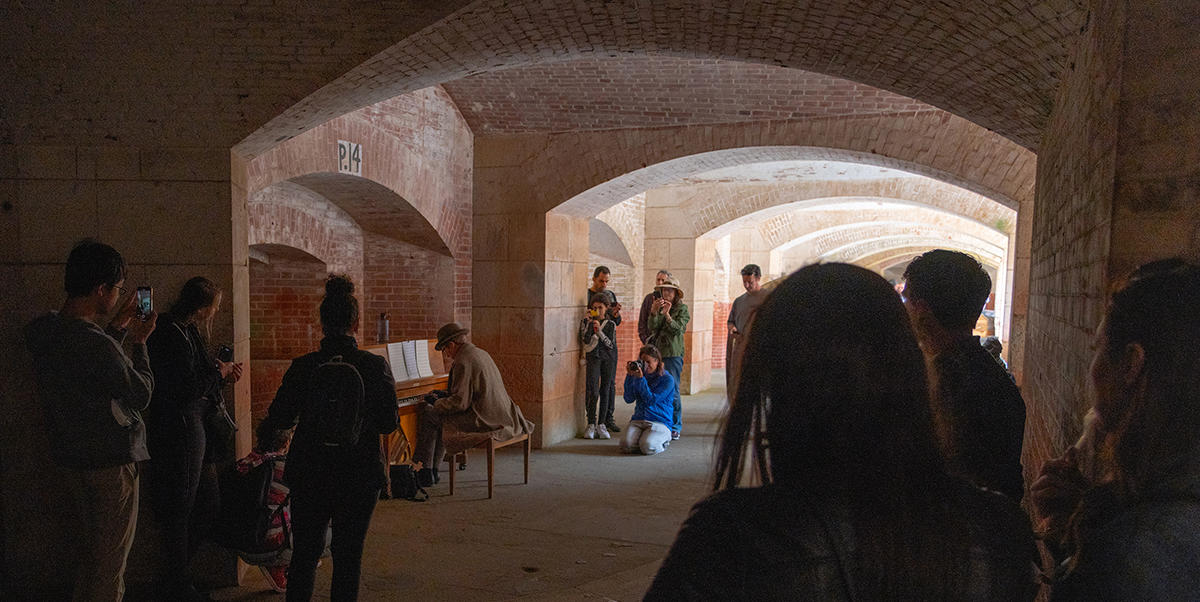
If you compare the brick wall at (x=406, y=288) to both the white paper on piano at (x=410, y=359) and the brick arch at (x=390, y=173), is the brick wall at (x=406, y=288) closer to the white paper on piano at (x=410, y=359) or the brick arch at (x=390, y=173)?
the brick arch at (x=390, y=173)

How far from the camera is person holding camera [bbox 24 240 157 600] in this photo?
2.92 meters

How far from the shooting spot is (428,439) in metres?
5.95

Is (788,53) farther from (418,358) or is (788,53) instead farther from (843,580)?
(418,358)

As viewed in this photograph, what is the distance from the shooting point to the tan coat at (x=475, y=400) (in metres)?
5.70

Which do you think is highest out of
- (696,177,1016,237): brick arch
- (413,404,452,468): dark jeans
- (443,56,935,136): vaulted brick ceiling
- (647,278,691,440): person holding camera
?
(443,56,935,136): vaulted brick ceiling

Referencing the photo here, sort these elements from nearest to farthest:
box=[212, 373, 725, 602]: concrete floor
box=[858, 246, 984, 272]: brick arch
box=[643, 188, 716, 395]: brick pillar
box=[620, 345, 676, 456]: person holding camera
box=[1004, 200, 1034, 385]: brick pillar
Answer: box=[212, 373, 725, 602]: concrete floor → box=[1004, 200, 1034, 385]: brick pillar → box=[620, 345, 676, 456]: person holding camera → box=[643, 188, 716, 395]: brick pillar → box=[858, 246, 984, 272]: brick arch

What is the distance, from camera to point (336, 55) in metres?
3.71

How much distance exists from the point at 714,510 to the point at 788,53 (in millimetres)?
3660

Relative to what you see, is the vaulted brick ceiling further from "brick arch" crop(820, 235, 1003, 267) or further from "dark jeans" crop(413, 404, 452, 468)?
"brick arch" crop(820, 235, 1003, 267)

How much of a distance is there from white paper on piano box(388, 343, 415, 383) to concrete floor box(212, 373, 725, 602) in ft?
3.20

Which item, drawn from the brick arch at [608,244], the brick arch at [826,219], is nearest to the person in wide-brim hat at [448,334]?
the brick arch at [608,244]

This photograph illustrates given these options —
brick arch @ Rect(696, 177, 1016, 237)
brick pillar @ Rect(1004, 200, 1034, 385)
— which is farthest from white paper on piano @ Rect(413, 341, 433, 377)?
brick arch @ Rect(696, 177, 1016, 237)

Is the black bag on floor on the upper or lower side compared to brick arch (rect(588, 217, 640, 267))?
lower

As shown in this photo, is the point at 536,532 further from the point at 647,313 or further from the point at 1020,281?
the point at 1020,281
